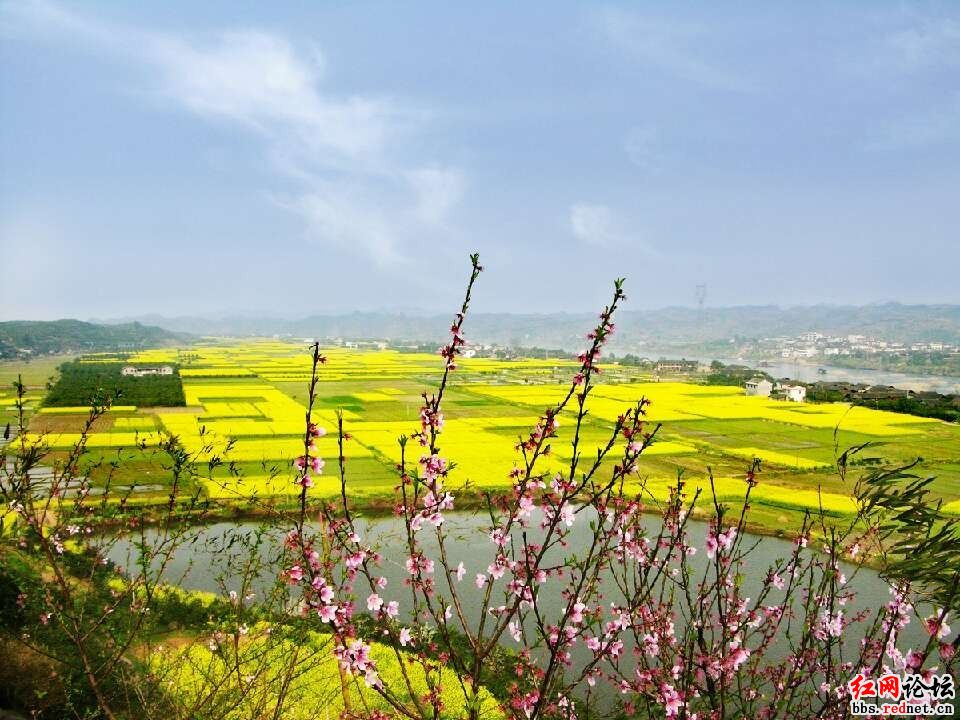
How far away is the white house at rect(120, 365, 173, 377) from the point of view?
207 feet

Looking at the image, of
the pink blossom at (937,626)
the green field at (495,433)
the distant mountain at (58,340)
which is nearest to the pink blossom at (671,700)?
the pink blossom at (937,626)

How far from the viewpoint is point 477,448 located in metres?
31.7

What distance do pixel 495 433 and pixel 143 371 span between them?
45.0 m

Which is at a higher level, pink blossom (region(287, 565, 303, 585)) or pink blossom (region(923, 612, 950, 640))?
pink blossom (region(287, 565, 303, 585))

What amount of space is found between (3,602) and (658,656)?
8588mm

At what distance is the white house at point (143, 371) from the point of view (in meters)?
63.2

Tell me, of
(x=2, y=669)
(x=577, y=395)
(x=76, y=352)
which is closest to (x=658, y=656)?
(x=577, y=395)

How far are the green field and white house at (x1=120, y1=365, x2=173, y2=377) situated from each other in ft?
14.0

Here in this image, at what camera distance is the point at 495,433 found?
36.8m

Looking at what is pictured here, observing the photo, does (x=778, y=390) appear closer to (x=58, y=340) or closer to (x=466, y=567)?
(x=466, y=567)

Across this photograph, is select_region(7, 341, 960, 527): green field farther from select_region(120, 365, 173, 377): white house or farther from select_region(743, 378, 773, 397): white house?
select_region(120, 365, 173, 377): white house

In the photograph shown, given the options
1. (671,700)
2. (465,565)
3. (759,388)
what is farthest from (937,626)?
(759,388)

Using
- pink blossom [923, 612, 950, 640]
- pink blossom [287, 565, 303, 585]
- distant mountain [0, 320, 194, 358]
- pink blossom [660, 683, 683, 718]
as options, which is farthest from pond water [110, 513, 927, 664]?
distant mountain [0, 320, 194, 358]

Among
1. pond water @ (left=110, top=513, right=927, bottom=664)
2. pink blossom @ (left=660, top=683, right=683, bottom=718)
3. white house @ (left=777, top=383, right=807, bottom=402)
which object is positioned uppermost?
pink blossom @ (left=660, top=683, right=683, bottom=718)
